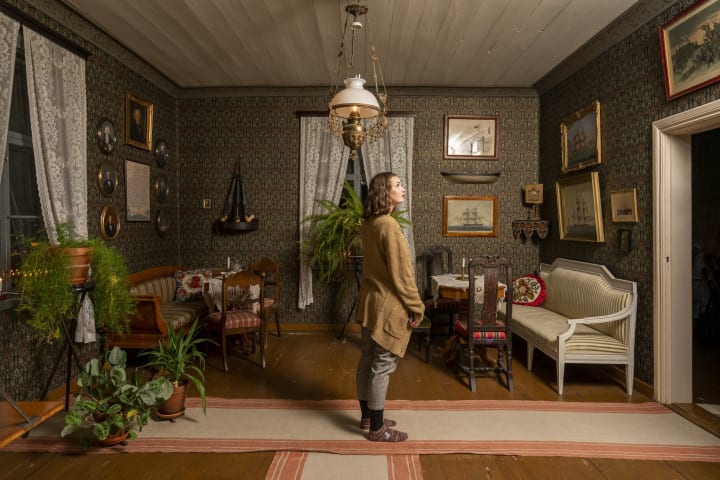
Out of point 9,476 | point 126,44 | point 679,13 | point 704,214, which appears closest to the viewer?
point 9,476

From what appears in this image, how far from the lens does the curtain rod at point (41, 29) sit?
330 cm

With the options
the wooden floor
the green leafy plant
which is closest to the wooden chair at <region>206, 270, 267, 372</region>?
the wooden floor

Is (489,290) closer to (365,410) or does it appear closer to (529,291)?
(365,410)

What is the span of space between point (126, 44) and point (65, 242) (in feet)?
8.34

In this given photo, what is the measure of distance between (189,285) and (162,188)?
1.36 metres

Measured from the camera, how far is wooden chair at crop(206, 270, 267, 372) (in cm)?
455

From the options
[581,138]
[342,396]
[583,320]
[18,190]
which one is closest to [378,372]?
[342,396]

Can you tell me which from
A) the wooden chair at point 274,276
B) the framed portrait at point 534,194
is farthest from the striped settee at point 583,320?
the wooden chair at point 274,276

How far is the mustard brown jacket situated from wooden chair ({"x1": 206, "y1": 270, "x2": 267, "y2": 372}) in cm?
195

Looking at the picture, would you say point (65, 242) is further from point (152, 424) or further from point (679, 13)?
point (679, 13)

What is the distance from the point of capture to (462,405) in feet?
12.2

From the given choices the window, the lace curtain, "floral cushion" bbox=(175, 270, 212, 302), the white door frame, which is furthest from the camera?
"floral cushion" bbox=(175, 270, 212, 302)

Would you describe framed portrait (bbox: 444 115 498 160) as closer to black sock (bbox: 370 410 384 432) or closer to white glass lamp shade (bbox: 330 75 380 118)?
white glass lamp shade (bbox: 330 75 380 118)

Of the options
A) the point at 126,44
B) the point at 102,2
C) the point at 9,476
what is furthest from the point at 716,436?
the point at 126,44
